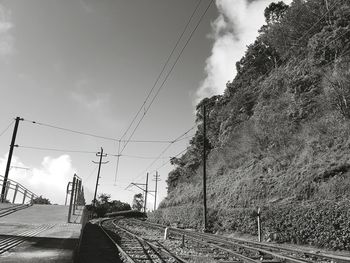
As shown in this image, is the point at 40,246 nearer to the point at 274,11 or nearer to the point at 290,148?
the point at 290,148

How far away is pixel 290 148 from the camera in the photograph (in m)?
23.4

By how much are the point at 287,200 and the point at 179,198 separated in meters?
20.8

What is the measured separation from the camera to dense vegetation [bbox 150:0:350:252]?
51.6ft

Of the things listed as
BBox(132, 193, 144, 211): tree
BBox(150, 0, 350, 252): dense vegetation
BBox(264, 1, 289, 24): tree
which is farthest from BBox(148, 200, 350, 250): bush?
BBox(132, 193, 144, 211): tree

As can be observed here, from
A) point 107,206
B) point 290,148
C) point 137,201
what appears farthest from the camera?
point 137,201

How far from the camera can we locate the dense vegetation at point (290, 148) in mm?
15719

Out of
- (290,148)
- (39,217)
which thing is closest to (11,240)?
(39,217)

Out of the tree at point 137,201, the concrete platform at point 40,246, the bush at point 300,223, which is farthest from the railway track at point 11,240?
the tree at point 137,201

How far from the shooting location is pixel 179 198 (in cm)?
3762

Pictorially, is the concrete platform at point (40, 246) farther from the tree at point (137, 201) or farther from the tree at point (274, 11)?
the tree at point (137, 201)

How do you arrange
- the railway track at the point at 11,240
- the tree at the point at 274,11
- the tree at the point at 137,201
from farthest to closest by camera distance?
the tree at the point at 137,201, the tree at the point at 274,11, the railway track at the point at 11,240

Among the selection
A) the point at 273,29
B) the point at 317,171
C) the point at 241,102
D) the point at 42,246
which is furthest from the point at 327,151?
the point at 273,29

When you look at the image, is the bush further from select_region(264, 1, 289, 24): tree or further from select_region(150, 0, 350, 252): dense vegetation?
select_region(264, 1, 289, 24): tree

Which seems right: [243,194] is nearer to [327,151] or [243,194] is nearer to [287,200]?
[287,200]
